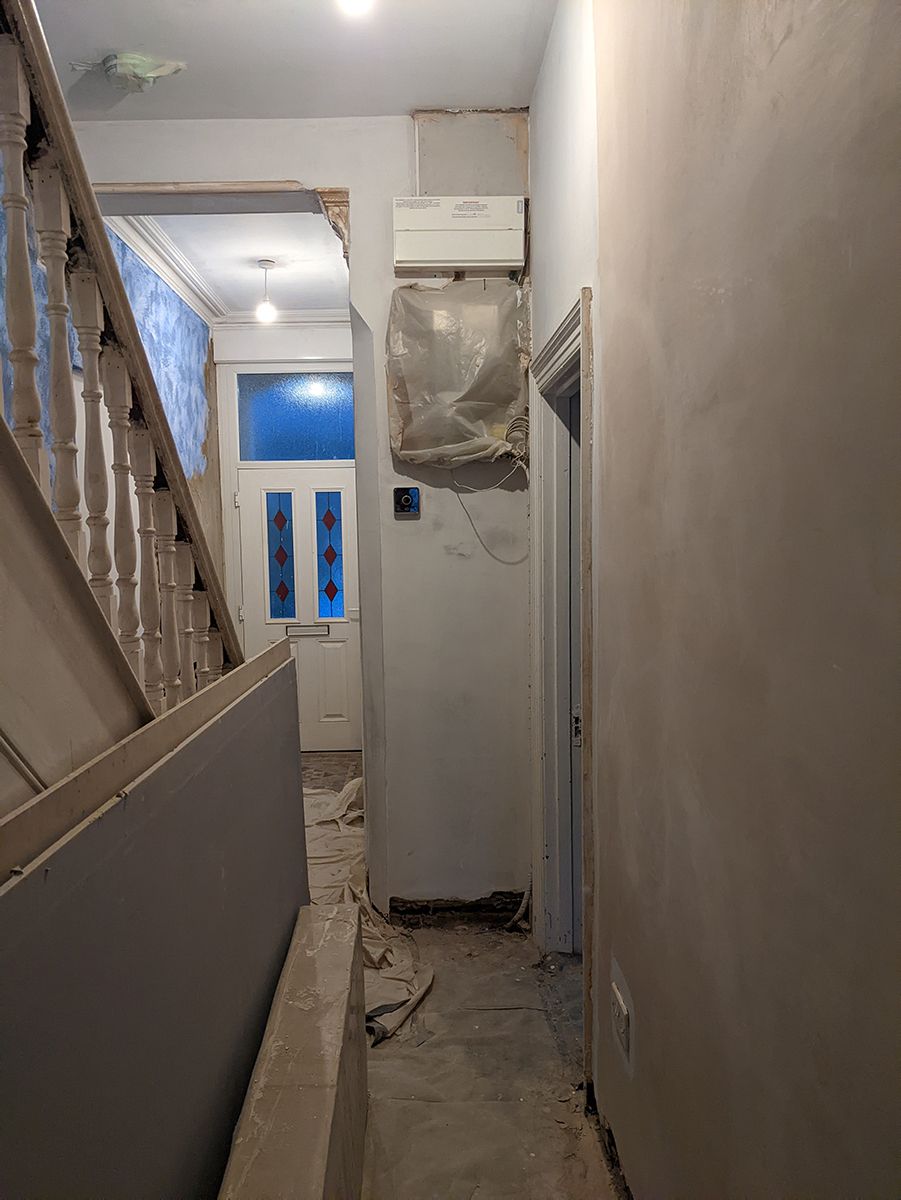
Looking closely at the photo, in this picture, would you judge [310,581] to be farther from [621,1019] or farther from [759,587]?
[759,587]

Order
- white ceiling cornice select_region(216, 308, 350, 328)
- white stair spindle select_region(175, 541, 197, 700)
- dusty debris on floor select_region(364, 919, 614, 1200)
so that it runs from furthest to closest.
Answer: white ceiling cornice select_region(216, 308, 350, 328) < dusty debris on floor select_region(364, 919, 614, 1200) < white stair spindle select_region(175, 541, 197, 700)

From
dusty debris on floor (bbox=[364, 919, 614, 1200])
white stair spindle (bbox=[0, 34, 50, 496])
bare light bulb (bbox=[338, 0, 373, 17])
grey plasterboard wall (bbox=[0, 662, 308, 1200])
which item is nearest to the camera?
grey plasterboard wall (bbox=[0, 662, 308, 1200])

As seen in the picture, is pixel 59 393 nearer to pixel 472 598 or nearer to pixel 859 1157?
pixel 859 1157

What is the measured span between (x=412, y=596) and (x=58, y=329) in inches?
70.8

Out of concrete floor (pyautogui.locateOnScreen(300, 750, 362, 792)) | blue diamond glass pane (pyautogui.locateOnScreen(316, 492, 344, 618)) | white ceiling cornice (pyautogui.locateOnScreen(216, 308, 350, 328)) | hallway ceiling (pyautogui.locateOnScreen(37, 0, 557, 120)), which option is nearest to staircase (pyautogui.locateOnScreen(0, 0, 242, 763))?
hallway ceiling (pyautogui.locateOnScreen(37, 0, 557, 120))

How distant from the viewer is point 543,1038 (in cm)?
226

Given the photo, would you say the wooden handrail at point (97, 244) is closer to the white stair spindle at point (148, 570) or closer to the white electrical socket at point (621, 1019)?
the white stair spindle at point (148, 570)

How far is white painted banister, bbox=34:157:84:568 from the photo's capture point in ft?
3.86

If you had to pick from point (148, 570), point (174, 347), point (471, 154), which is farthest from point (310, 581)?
point (148, 570)

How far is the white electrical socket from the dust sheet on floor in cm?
93

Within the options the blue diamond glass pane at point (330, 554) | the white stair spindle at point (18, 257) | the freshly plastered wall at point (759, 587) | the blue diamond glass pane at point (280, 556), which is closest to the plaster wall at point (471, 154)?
the freshly plastered wall at point (759, 587)

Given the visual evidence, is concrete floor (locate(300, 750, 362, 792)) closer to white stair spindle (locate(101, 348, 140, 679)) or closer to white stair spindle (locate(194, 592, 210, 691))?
white stair spindle (locate(194, 592, 210, 691))

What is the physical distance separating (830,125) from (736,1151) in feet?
3.98

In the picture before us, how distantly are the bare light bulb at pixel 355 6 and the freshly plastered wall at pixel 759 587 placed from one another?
92cm
